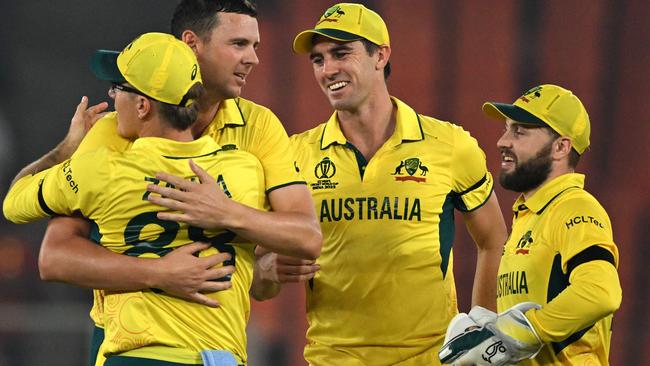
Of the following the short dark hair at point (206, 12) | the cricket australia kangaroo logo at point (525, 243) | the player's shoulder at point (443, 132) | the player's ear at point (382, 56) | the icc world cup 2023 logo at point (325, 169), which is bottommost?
the cricket australia kangaroo logo at point (525, 243)

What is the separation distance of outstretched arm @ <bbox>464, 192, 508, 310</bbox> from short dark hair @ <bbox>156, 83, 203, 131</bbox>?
48.1 inches

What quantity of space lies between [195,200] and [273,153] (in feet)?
1.25

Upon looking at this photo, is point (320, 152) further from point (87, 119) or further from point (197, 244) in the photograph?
point (197, 244)

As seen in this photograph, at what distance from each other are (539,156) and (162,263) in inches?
48.4

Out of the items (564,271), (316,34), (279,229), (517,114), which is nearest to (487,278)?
(517,114)

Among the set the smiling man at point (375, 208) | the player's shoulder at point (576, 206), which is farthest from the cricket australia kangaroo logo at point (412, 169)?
the player's shoulder at point (576, 206)

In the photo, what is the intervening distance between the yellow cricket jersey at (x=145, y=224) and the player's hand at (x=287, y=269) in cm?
59

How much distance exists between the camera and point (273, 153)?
2.63m

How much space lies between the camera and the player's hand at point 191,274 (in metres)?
2.29

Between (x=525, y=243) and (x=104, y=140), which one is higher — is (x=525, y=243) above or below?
below

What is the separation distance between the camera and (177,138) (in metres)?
2.39

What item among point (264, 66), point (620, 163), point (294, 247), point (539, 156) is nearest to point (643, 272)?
point (620, 163)

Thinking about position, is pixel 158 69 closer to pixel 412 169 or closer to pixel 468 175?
pixel 412 169

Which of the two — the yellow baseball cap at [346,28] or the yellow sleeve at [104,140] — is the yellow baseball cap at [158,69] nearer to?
the yellow sleeve at [104,140]
